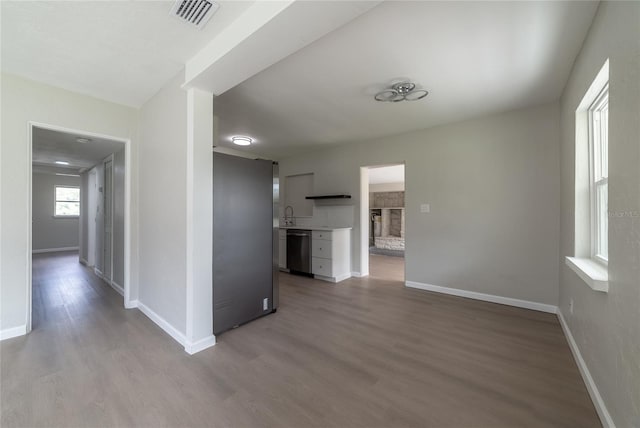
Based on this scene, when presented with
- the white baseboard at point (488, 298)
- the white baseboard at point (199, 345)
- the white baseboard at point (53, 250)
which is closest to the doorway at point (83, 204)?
the white baseboard at point (53, 250)

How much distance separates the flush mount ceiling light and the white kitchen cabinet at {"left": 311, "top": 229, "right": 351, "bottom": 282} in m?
2.38

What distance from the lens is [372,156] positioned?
4.61m

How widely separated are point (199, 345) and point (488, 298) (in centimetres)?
354

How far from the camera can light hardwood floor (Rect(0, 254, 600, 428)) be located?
152cm

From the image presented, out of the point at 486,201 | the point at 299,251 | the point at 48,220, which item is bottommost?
the point at 299,251

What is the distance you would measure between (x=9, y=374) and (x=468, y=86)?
15.1 ft

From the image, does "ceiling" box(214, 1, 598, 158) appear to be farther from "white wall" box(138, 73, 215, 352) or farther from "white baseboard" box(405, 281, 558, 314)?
"white baseboard" box(405, 281, 558, 314)

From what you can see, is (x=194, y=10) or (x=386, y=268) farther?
(x=386, y=268)

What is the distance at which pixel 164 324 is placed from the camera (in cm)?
262

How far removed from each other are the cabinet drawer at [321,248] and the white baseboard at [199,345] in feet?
8.26

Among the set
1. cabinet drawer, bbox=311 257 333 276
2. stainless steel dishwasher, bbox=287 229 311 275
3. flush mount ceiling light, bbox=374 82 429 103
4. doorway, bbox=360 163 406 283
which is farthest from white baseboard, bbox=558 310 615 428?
doorway, bbox=360 163 406 283

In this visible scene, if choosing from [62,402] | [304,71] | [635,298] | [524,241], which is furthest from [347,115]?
[62,402]

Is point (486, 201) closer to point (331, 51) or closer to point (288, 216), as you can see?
point (331, 51)

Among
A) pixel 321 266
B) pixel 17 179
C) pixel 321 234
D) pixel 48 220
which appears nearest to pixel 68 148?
pixel 17 179
